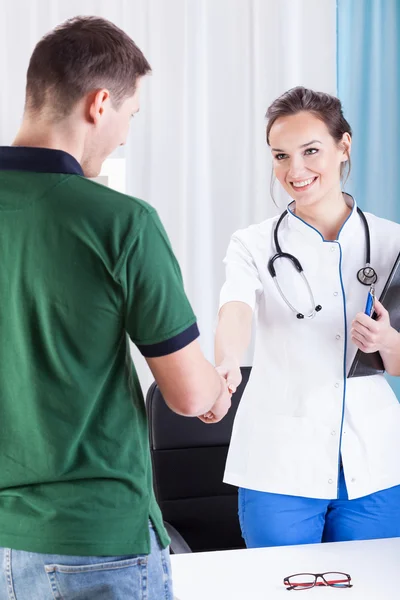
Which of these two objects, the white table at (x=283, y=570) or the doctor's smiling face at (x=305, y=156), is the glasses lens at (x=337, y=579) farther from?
the doctor's smiling face at (x=305, y=156)

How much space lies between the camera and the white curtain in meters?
3.33

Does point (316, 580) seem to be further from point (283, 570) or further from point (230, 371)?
point (230, 371)

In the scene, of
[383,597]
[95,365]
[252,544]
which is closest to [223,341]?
[252,544]

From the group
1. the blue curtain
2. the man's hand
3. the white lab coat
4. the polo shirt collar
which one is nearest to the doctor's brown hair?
the polo shirt collar

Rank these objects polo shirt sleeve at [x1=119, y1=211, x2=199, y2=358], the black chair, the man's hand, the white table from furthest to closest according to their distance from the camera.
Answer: the black chair, the man's hand, the white table, polo shirt sleeve at [x1=119, y1=211, x2=199, y2=358]

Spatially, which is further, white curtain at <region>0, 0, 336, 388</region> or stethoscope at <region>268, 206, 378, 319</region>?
white curtain at <region>0, 0, 336, 388</region>

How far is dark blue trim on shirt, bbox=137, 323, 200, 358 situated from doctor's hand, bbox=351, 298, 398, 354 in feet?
2.57

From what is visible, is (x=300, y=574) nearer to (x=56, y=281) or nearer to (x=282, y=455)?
(x=282, y=455)

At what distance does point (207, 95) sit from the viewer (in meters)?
3.40

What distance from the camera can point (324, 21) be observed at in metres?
3.53

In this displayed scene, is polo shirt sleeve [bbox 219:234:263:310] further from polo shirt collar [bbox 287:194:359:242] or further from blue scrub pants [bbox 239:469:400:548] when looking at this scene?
blue scrub pants [bbox 239:469:400:548]

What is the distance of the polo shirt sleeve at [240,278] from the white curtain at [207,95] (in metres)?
1.33

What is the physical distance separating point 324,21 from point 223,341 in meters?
2.14

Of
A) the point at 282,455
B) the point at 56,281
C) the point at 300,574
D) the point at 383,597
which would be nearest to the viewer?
the point at 56,281
